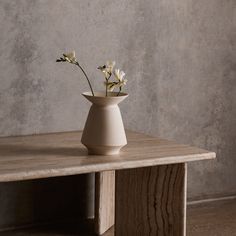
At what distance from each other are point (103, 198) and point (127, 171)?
228 mm

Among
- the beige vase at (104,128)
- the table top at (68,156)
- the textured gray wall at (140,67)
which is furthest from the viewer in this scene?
the textured gray wall at (140,67)

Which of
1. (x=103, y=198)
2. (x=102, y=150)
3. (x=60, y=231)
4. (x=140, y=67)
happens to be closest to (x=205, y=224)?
(x=103, y=198)

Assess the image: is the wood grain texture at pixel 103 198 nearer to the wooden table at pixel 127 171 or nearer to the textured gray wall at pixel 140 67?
the wooden table at pixel 127 171

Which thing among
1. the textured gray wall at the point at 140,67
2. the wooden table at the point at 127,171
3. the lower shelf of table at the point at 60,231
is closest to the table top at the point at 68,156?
the wooden table at the point at 127,171

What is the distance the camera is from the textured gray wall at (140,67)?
2.94 metres

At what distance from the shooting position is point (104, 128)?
8.09 ft

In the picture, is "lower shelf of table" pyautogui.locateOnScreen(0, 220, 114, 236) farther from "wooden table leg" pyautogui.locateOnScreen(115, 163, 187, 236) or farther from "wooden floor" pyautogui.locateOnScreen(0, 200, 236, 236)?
"wooden table leg" pyautogui.locateOnScreen(115, 163, 187, 236)

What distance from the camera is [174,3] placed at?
10.8 ft

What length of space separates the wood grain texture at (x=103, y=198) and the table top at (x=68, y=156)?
0.71 feet

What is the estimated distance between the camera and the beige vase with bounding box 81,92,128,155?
8.07 ft

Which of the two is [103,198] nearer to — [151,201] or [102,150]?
[151,201]

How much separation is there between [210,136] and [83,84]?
0.82 m

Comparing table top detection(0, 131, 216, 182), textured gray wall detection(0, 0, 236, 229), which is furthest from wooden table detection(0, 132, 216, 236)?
textured gray wall detection(0, 0, 236, 229)

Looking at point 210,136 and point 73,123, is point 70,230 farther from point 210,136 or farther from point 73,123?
point 210,136
